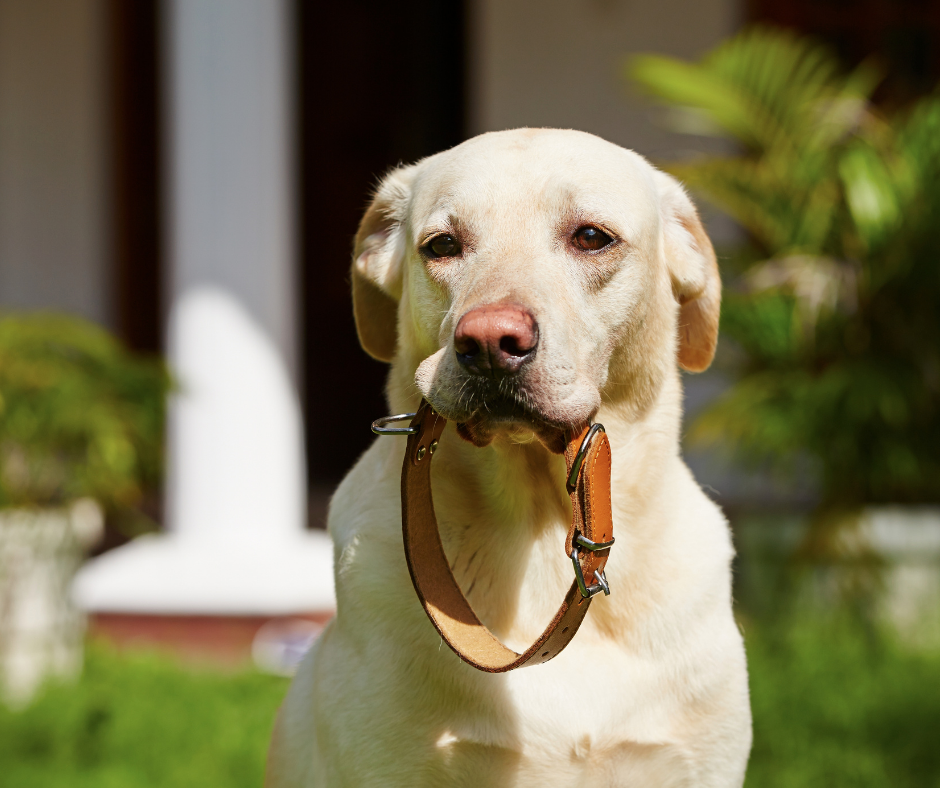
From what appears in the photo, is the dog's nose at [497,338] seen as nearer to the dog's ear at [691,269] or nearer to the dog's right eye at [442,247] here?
the dog's right eye at [442,247]

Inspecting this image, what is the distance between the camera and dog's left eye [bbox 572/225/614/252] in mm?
1580

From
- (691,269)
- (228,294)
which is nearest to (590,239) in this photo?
(691,269)

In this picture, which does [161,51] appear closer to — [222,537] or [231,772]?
[222,537]

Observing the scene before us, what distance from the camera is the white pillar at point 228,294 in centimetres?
468

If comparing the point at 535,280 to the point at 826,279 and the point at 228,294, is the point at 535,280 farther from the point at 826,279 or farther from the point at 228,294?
the point at 228,294

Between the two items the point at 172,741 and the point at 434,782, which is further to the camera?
the point at 172,741

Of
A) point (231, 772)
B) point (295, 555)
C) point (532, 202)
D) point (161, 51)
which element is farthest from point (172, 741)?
point (161, 51)

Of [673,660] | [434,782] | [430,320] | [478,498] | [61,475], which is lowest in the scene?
[61,475]

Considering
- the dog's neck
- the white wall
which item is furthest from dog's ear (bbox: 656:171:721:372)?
the white wall

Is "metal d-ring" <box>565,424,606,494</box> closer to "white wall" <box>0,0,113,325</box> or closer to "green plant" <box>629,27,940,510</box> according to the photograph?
"green plant" <box>629,27,940,510</box>

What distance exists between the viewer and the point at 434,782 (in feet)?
5.01

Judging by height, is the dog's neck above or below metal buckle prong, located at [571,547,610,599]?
below

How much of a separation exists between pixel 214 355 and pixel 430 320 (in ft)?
10.7

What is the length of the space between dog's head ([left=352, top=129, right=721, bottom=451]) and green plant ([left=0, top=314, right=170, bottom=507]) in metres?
2.60
